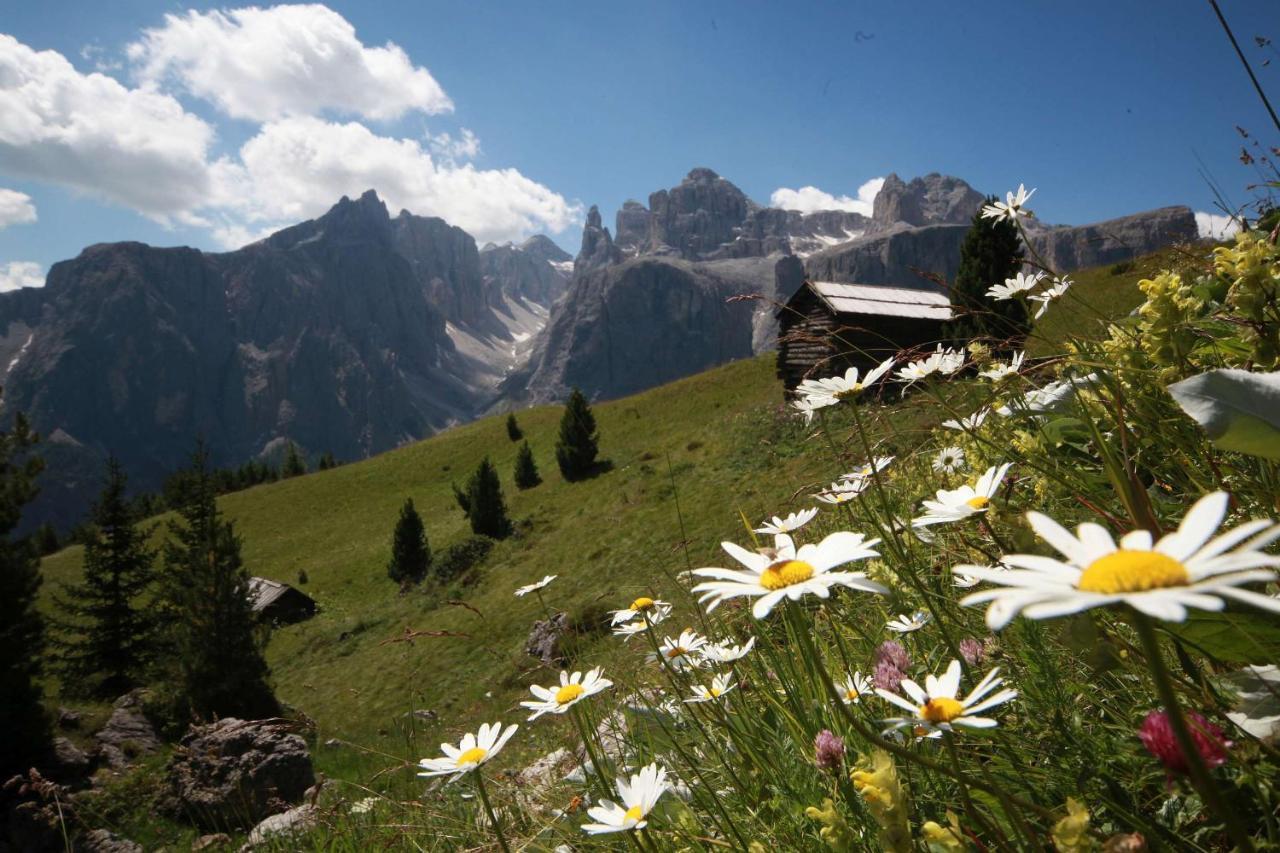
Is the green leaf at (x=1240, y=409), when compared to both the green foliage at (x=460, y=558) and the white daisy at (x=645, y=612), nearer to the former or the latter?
the white daisy at (x=645, y=612)

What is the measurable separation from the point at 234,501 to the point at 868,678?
54306mm

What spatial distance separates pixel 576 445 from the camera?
32781 millimetres

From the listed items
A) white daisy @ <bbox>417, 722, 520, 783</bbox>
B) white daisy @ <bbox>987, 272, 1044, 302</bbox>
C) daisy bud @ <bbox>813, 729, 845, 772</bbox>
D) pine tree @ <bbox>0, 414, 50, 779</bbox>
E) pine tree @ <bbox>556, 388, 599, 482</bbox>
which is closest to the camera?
daisy bud @ <bbox>813, 729, 845, 772</bbox>

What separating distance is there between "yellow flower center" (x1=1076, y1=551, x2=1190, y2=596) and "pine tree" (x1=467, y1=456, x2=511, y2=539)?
29.5 meters

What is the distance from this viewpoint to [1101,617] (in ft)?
4.94

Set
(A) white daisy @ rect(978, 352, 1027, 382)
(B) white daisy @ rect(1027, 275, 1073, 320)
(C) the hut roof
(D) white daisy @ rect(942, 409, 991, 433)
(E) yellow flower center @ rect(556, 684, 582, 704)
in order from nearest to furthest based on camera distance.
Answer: (E) yellow flower center @ rect(556, 684, 582, 704), (D) white daisy @ rect(942, 409, 991, 433), (A) white daisy @ rect(978, 352, 1027, 382), (B) white daisy @ rect(1027, 275, 1073, 320), (C) the hut roof

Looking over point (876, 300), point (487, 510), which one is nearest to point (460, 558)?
point (487, 510)

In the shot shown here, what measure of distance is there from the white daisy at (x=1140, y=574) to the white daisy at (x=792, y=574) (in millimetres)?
289

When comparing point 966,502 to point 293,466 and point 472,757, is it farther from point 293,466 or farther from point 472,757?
point 293,466

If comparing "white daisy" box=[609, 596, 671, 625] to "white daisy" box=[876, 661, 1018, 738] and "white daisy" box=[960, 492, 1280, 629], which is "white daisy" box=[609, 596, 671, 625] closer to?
"white daisy" box=[876, 661, 1018, 738]

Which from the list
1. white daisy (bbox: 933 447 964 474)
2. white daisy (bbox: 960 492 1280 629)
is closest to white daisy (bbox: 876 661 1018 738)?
white daisy (bbox: 960 492 1280 629)

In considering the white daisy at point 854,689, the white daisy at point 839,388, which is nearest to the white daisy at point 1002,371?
the white daisy at point 839,388

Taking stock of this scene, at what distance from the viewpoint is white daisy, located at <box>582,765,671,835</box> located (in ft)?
4.24

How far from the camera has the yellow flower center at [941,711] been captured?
107cm
